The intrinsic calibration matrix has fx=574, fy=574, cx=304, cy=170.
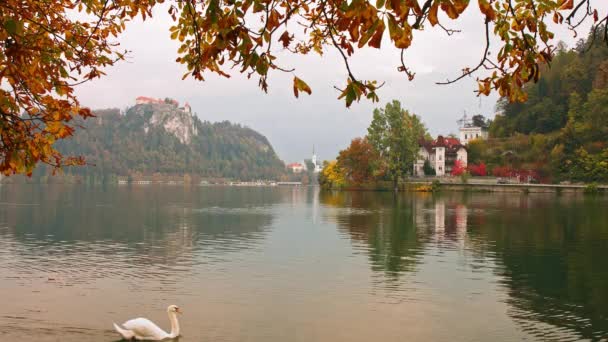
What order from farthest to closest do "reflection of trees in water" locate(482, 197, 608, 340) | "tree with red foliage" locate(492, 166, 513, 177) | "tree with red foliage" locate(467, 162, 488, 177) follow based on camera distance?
"tree with red foliage" locate(467, 162, 488, 177) < "tree with red foliage" locate(492, 166, 513, 177) < "reflection of trees in water" locate(482, 197, 608, 340)

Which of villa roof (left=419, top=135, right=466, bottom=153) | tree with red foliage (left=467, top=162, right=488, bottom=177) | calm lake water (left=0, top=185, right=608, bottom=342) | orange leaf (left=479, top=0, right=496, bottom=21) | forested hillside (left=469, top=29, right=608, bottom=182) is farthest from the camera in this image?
villa roof (left=419, top=135, right=466, bottom=153)

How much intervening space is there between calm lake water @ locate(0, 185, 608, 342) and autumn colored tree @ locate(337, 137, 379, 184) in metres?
89.8

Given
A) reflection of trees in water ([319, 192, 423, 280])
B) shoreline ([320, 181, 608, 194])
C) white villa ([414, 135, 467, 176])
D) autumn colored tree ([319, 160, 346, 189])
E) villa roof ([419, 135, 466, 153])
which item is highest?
villa roof ([419, 135, 466, 153])

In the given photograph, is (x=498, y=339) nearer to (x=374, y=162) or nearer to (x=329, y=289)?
(x=329, y=289)

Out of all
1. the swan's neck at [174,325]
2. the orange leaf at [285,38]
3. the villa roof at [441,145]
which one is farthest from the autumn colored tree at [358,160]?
the orange leaf at [285,38]

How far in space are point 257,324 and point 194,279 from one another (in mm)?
7786

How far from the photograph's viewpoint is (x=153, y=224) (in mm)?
52562

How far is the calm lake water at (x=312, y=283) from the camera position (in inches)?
701

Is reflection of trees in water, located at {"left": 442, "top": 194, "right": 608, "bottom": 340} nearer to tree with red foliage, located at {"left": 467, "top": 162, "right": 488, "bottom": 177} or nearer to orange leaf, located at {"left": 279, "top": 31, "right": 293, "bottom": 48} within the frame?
orange leaf, located at {"left": 279, "top": 31, "right": 293, "bottom": 48}

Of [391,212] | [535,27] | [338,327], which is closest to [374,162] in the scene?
[391,212]

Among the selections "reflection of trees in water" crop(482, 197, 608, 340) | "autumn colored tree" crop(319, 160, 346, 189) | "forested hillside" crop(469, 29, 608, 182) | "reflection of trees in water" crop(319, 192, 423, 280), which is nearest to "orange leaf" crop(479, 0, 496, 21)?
"reflection of trees in water" crop(482, 197, 608, 340)

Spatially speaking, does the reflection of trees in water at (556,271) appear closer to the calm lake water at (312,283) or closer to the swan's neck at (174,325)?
the calm lake water at (312,283)

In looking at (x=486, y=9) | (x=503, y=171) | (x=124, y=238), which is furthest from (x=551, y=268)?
(x=503, y=171)

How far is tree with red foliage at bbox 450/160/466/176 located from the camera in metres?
148
